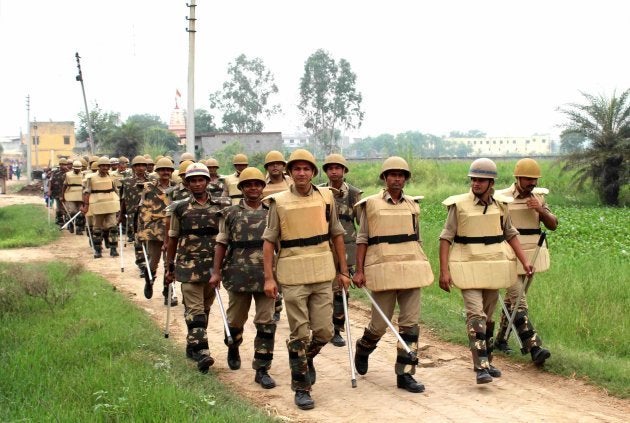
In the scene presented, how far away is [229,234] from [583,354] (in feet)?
12.6

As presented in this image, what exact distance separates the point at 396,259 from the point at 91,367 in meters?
2.86

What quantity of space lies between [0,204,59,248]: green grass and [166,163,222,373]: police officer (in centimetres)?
1223

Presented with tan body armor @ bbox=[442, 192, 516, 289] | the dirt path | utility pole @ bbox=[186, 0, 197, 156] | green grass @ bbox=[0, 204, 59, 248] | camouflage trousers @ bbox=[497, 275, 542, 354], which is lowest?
green grass @ bbox=[0, 204, 59, 248]

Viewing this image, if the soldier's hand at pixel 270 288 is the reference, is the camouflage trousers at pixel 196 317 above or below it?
below

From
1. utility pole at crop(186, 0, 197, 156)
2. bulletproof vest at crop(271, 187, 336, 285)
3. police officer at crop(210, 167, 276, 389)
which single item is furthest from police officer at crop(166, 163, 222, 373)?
utility pole at crop(186, 0, 197, 156)

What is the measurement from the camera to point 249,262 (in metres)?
7.26

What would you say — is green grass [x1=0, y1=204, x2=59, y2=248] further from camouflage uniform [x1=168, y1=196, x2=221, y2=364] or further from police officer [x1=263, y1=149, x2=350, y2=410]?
police officer [x1=263, y1=149, x2=350, y2=410]

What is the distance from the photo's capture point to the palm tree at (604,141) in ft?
81.9

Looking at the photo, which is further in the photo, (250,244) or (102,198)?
(102,198)

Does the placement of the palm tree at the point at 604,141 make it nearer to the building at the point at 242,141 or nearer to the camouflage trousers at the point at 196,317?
the camouflage trousers at the point at 196,317

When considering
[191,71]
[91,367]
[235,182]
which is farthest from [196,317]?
[191,71]

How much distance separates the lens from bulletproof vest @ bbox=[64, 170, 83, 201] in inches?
777

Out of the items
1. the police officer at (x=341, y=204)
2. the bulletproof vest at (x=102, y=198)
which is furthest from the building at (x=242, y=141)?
the police officer at (x=341, y=204)

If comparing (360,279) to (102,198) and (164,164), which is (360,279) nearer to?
(164,164)
